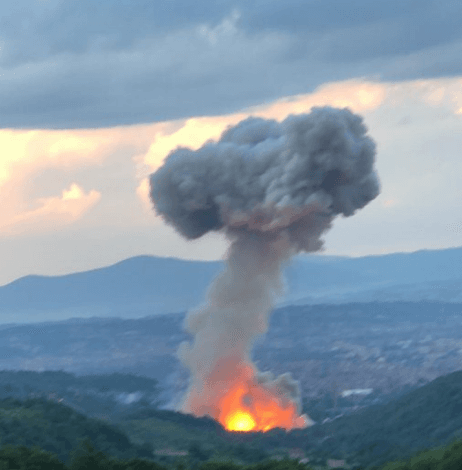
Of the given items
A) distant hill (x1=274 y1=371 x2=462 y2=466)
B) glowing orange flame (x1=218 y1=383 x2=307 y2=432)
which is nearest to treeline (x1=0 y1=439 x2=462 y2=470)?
distant hill (x1=274 y1=371 x2=462 y2=466)

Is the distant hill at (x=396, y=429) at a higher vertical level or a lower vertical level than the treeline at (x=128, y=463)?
higher

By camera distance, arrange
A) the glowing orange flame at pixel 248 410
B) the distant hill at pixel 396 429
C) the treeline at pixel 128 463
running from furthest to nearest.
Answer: the glowing orange flame at pixel 248 410 < the distant hill at pixel 396 429 < the treeline at pixel 128 463

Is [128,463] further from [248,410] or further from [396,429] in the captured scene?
[248,410]

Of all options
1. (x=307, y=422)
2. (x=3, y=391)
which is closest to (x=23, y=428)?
(x=307, y=422)

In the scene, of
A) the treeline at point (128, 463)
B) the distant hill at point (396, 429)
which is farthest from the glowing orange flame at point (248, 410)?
the treeline at point (128, 463)

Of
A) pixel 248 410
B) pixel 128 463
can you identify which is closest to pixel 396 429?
pixel 248 410

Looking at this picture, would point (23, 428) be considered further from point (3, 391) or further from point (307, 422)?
point (3, 391)

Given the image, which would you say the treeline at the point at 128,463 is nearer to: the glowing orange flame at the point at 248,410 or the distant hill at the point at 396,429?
the distant hill at the point at 396,429

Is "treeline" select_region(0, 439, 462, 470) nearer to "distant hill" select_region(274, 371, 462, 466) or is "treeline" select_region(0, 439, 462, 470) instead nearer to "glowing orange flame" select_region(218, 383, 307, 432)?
"distant hill" select_region(274, 371, 462, 466)

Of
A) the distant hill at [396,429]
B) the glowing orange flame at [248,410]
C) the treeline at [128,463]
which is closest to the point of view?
the treeline at [128,463]
